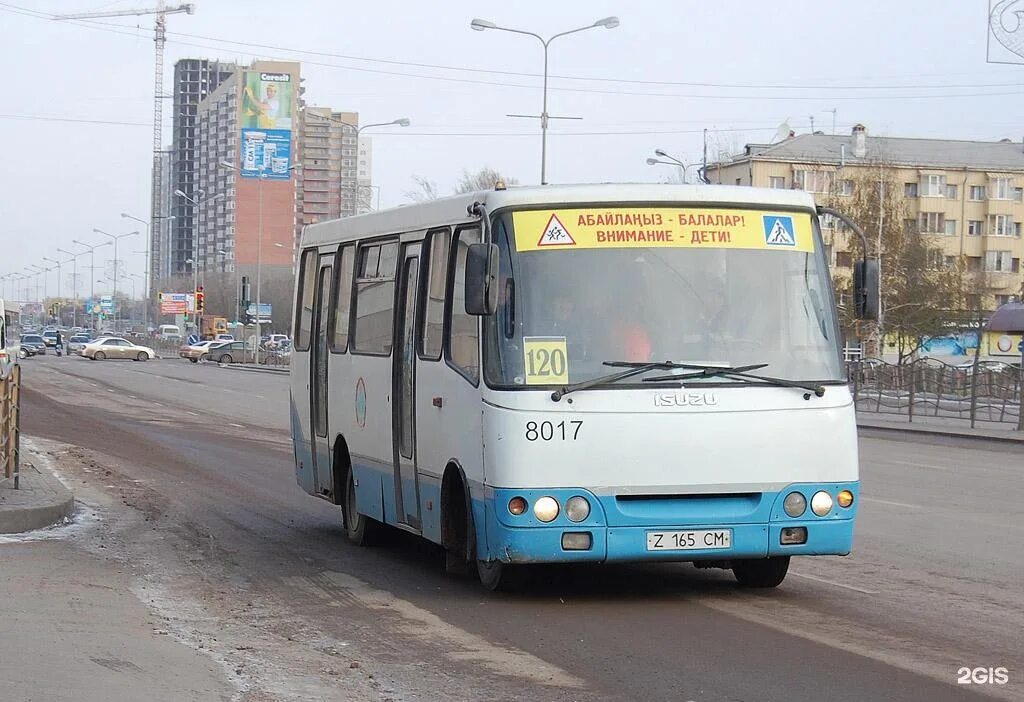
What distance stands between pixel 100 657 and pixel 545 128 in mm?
37660

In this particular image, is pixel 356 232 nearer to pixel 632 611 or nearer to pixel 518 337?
pixel 518 337

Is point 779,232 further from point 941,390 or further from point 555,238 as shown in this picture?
point 941,390

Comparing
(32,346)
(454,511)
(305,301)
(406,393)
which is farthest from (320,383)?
(32,346)

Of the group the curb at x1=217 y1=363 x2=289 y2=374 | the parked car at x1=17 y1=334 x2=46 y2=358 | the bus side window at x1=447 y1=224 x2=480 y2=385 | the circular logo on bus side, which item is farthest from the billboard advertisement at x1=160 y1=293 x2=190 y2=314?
the bus side window at x1=447 y1=224 x2=480 y2=385

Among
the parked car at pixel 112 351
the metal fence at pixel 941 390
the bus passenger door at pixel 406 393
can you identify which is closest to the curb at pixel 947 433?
the metal fence at pixel 941 390

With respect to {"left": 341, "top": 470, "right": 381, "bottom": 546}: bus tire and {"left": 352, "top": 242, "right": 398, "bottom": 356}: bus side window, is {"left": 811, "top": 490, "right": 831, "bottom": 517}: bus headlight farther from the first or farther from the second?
{"left": 341, "top": 470, "right": 381, "bottom": 546}: bus tire

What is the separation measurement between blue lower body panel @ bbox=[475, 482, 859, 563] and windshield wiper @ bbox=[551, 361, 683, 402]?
23.6 inches

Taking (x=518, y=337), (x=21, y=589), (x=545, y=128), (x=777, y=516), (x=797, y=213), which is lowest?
(x=21, y=589)

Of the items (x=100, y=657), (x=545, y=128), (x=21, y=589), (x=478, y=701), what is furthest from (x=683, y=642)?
(x=545, y=128)

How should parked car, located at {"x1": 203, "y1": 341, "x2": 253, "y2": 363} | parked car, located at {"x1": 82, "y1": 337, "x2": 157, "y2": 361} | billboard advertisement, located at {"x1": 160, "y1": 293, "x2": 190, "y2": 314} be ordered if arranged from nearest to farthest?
parked car, located at {"x1": 203, "y1": 341, "x2": 253, "y2": 363}, parked car, located at {"x1": 82, "y1": 337, "x2": 157, "y2": 361}, billboard advertisement, located at {"x1": 160, "y1": 293, "x2": 190, "y2": 314}

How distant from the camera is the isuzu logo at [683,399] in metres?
9.58

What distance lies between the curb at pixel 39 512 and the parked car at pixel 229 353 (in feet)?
236

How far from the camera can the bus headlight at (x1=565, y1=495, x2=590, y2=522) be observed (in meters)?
9.46

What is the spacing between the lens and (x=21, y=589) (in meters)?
10.2
